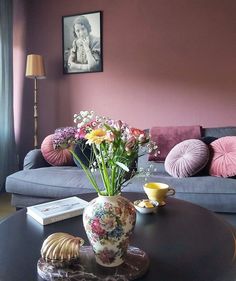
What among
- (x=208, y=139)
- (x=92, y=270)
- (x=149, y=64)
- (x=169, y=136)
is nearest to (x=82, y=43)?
(x=149, y=64)

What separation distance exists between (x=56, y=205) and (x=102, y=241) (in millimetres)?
564

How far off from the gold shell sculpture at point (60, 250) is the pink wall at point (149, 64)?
2296 millimetres

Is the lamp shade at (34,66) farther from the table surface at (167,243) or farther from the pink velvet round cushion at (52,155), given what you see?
the table surface at (167,243)

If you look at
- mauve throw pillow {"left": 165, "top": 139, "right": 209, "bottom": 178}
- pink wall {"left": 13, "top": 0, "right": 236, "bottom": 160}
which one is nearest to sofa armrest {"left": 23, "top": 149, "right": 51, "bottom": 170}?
pink wall {"left": 13, "top": 0, "right": 236, "bottom": 160}

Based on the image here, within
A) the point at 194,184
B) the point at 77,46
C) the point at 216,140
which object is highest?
the point at 77,46

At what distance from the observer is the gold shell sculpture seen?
2.56 ft

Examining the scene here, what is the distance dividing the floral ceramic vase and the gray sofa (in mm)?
908

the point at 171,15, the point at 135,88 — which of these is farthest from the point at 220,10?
the point at 135,88

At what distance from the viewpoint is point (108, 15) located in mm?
3035

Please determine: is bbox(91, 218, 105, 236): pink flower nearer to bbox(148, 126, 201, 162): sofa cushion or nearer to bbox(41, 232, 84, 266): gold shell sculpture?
bbox(41, 232, 84, 266): gold shell sculpture

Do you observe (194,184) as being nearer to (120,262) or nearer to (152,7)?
(120,262)

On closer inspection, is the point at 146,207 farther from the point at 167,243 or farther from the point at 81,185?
the point at 81,185

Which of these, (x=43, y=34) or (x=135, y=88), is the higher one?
(x=43, y=34)

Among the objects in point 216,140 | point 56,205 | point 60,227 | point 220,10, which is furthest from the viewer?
point 220,10
